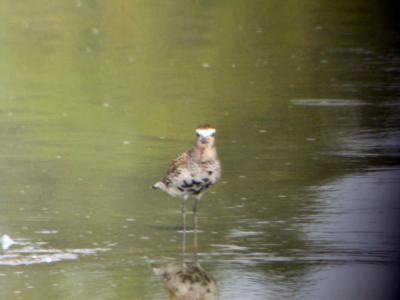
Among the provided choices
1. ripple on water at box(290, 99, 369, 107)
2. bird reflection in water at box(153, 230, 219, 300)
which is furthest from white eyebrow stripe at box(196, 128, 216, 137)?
ripple on water at box(290, 99, 369, 107)

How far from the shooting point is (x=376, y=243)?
327 inches

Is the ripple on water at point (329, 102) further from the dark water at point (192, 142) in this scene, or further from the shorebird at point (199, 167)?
the shorebird at point (199, 167)

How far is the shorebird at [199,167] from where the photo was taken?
8477mm

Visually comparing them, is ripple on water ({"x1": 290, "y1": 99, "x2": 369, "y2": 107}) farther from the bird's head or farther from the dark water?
the bird's head

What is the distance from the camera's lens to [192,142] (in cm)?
1197

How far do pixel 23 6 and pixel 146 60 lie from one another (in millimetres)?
5589

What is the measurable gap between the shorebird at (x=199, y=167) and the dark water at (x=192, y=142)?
1.01 ft

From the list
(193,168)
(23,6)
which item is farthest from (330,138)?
(23,6)

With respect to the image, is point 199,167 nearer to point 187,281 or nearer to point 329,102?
point 187,281

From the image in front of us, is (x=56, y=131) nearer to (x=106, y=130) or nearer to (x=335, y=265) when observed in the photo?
(x=106, y=130)

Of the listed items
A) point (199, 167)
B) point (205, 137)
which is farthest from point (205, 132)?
point (199, 167)

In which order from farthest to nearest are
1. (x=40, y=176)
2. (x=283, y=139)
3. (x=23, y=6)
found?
(x=23, y=6) < (x=283, y=139) < (x=40, y=176)

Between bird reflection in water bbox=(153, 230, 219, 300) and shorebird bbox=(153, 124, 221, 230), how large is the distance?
667mm

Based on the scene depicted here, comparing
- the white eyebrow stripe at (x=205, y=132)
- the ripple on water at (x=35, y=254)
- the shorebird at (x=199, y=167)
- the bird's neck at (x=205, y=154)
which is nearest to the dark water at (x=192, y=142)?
the ripple on water at (x=35, y=254)
